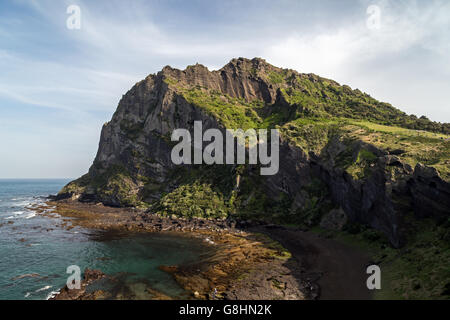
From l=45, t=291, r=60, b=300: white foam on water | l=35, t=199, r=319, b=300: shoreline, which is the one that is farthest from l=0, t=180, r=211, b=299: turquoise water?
l=35, t=199, r=319, b=300: shoreline

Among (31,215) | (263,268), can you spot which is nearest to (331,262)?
(263,268)

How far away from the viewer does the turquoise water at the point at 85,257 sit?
4162cm

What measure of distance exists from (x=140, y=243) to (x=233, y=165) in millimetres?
57181

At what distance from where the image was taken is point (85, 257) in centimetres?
5719

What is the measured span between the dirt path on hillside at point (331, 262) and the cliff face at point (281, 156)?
9.54 meters

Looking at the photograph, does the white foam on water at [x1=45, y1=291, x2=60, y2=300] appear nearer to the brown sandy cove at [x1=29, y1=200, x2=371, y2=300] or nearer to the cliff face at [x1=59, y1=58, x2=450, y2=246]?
the brown sandy cove at [x1=29, y1=200, x2=371, y2=300]

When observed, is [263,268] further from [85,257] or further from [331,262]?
[85,257]

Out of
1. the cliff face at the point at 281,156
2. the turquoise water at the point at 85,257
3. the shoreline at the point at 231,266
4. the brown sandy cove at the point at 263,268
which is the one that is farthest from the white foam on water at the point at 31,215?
the brown sandy cove at the point at 263,268

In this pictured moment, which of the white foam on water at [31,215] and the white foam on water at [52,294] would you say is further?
the white foam on water at [31,215]

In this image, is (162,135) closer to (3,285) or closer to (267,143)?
(267,143)

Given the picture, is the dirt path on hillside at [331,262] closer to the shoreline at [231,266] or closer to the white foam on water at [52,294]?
the shoreline at [231,266]

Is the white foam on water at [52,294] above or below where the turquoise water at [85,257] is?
above

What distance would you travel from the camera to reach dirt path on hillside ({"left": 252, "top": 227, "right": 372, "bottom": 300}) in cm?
3778
